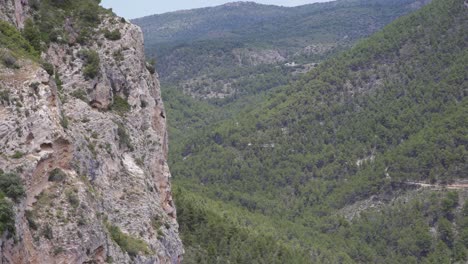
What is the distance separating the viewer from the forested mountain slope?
10556 cm

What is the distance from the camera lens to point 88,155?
36156 millimetres

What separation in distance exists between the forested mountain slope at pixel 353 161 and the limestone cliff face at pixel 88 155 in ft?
96.0

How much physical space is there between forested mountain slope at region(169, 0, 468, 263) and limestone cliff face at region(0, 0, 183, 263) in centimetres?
2925

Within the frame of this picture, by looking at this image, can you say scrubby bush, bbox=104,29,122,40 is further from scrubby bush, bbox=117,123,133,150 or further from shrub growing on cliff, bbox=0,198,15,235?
shrub growing on cliff, bbox=0,198,15,235

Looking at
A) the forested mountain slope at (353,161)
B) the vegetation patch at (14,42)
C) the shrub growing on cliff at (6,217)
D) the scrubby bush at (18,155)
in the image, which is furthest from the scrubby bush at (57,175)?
the forested mountain slope at (353,161)

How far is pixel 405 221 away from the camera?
368 ft

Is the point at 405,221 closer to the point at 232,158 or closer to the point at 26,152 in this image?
the point at 232,158

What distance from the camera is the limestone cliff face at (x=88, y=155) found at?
2908 centimetres

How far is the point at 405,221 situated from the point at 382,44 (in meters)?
74.5

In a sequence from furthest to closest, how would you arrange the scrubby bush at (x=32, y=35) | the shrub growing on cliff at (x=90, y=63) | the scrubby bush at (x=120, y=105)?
the scrubby bush at (x=120, y=105)
the shrub growing on cliff at (x=90, y=63)
the scrubby bush at (x=32, y=35)

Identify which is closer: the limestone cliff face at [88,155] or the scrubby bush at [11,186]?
the scrubby bush at [11,186]

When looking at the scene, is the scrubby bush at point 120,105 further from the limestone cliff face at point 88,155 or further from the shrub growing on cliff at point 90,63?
the shrub growing on cliff at point 90,63

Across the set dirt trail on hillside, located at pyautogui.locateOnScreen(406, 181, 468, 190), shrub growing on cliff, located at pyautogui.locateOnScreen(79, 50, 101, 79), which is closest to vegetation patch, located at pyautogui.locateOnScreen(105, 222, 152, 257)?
shrub growing on cliff, located at pyautogui.locateOnScreen(79, 50, 101, 79)

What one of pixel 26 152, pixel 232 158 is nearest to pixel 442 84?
pixel 232 158
